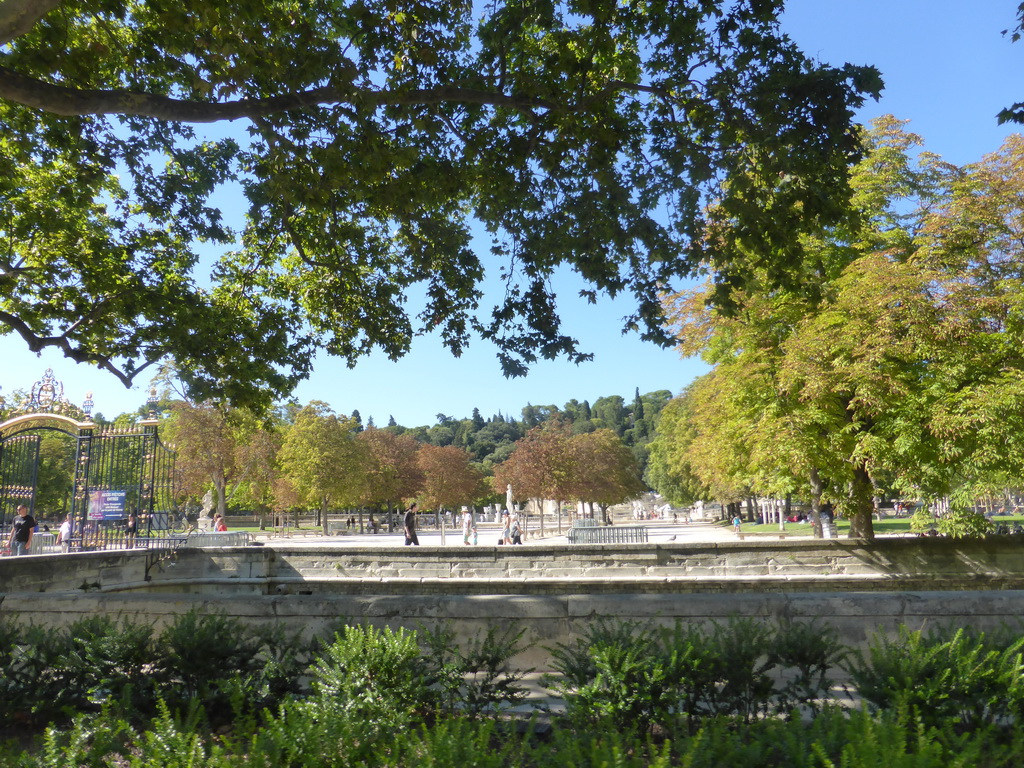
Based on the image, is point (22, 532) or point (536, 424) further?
point (536, 424)

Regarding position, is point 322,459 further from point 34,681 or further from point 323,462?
point 34,681

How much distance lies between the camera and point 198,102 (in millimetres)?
6828

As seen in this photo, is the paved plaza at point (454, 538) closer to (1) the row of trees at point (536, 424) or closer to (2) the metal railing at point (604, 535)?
(2) the metal railing at point (604, 535)

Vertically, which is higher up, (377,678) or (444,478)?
(444,478)

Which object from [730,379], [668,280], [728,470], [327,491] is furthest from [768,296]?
[327,491]

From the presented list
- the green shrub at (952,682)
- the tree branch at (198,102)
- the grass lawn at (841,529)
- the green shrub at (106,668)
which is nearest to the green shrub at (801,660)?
the green shrub at (952,682)

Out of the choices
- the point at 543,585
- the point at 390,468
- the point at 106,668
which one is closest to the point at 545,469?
the point at 390,468

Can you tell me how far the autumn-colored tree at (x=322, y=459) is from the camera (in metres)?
42.3

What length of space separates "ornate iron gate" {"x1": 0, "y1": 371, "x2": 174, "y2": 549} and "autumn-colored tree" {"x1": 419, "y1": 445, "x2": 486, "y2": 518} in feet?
122

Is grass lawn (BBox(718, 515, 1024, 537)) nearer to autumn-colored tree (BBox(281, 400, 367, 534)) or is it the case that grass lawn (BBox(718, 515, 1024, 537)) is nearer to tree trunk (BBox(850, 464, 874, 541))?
A: tree trunk (BBox(850, 464, 874, 541))

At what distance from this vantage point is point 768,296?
1472 cm

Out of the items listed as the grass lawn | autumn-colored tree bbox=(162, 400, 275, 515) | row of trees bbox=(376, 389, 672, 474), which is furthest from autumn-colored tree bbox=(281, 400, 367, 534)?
row of trees bbox=(376, 389, 672, 474)

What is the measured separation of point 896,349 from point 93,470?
15316 millimetres

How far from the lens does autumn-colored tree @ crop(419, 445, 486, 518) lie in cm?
5250
